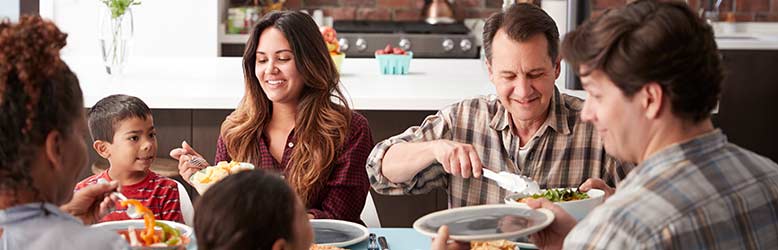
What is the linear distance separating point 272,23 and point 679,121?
1.65 m

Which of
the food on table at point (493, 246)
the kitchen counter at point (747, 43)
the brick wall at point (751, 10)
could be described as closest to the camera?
the food on table at point (493, 246)

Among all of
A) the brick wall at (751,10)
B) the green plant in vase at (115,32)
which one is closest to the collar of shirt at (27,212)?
the green plant in vase at (115,32)

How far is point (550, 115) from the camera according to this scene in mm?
2814

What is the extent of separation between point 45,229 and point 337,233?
99cm

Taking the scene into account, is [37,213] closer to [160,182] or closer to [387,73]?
[160,182]

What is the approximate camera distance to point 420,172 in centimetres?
287

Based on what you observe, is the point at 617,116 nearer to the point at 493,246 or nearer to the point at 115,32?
the point at 493,246

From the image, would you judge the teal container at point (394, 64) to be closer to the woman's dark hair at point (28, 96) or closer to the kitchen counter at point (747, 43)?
the kitchen counter at point (747, 43)

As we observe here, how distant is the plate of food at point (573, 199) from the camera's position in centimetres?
238

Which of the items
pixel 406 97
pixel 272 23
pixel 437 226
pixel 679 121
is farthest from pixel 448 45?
pixel 679 121

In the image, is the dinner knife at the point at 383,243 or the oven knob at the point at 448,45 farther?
the oven knob at the point at 448,45

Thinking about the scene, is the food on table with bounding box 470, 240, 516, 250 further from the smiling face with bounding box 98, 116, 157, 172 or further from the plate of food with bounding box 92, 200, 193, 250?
the smiling face with bounding box 98, 116, 157, 172

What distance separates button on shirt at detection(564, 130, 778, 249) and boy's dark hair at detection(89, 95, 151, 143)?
158 centimetres

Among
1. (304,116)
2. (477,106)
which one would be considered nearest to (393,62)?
(304,116)
